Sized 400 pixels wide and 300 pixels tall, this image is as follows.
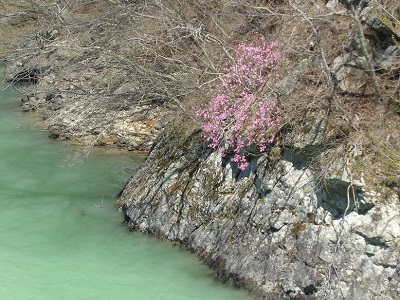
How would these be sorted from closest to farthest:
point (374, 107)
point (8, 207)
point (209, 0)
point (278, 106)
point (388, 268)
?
point (388, 268), point (374, 107), point (278, 106), point (8, 207), point (209, 0)

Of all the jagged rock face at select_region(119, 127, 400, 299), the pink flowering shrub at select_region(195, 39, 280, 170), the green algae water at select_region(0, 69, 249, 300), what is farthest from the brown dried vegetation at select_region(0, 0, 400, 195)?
the green algae water at select_region(0, 69, 249, 300)

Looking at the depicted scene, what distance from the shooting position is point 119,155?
1351 centimetres

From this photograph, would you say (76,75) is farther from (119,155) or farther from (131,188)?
(131,188)

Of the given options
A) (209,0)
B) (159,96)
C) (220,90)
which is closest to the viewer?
(220,90)

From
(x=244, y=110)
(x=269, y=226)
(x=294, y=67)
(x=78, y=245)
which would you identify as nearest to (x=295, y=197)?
(x=269, y=226)

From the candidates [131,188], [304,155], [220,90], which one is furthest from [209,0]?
[304,155]

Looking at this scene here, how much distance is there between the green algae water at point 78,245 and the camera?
7.83m

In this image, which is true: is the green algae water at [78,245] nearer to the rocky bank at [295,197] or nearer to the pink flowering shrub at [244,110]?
the rocky bank at [295,197]

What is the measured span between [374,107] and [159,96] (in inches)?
190

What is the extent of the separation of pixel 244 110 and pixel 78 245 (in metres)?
3.47

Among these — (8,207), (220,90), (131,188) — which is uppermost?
(220,90)

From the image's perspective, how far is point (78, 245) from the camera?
914 centimetres

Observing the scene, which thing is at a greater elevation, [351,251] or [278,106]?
[278,106]

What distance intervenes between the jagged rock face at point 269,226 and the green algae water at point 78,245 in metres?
0.38
